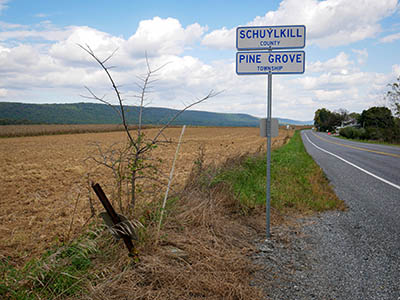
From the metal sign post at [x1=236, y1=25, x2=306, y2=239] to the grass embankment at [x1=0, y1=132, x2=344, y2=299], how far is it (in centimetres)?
165

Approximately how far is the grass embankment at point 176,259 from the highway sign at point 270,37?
264 centimetres

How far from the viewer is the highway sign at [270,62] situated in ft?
16.0

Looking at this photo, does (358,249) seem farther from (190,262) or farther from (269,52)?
(269,52)

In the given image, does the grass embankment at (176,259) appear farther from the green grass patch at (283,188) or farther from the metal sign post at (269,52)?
the metal sign post at (269,52)

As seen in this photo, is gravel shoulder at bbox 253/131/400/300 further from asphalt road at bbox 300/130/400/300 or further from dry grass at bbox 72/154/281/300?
dry grass at bbox 72/154/281/300

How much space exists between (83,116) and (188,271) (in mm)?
199060

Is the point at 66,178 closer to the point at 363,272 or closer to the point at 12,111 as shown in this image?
the point at 363,272

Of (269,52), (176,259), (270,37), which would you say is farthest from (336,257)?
(270,37)

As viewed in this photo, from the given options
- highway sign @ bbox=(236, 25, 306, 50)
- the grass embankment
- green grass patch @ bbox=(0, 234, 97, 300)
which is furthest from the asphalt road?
highway sign @ bbox=(236, 25, 306, 50)

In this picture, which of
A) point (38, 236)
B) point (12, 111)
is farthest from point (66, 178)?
point (12, 111)

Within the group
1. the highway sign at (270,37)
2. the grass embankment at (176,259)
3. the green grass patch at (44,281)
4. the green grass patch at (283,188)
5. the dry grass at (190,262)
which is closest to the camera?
the green grass patch at (44,281)

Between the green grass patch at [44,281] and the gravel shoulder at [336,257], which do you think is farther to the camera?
the gravel shoulder at [336,257]

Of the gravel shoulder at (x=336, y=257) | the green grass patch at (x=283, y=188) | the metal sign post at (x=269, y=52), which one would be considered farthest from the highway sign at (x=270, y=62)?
the green grass patch at (x=283, y=188)

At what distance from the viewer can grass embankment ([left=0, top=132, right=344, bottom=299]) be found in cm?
313
